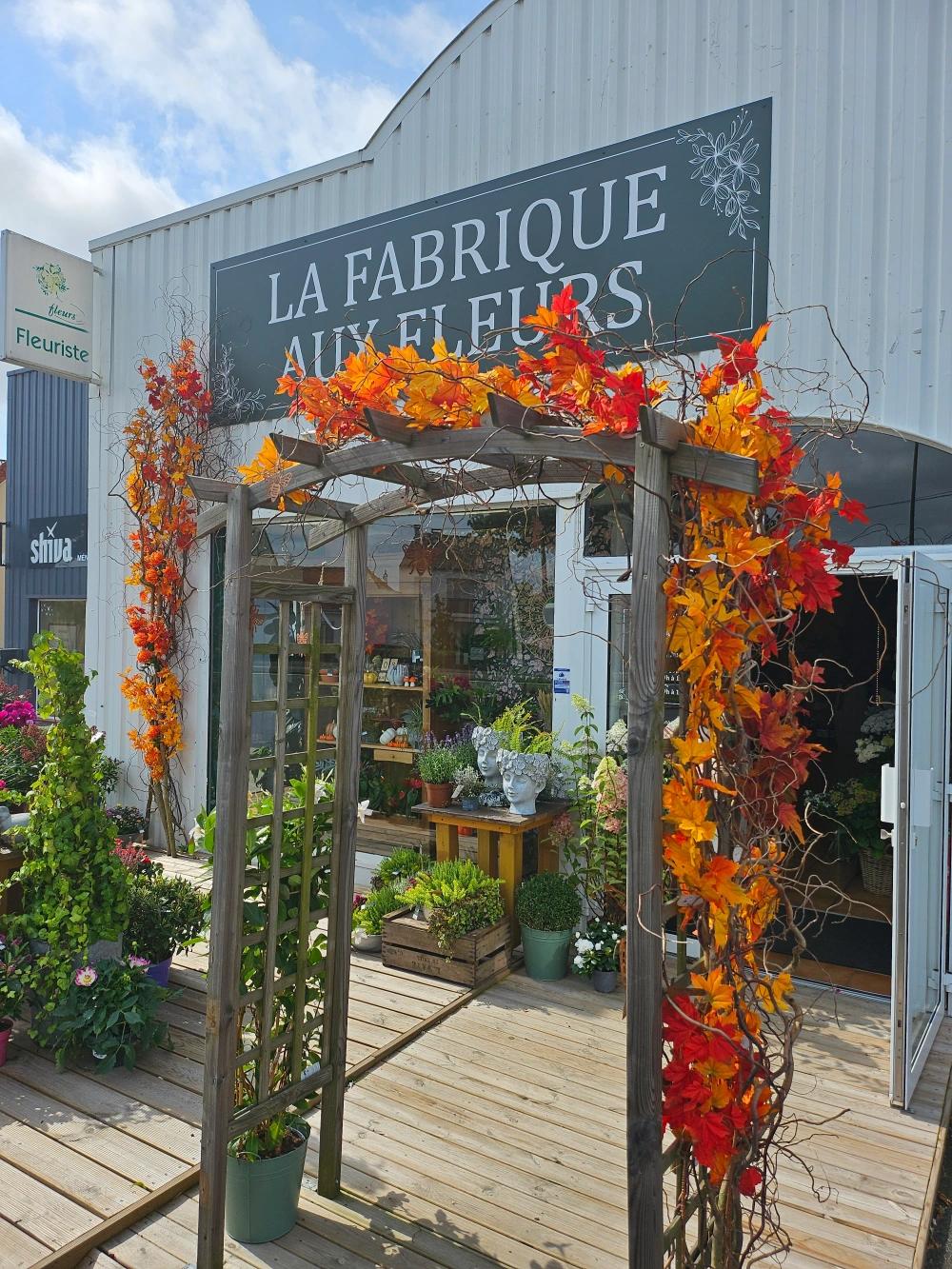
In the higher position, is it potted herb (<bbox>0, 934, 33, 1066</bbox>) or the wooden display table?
the wooden display table

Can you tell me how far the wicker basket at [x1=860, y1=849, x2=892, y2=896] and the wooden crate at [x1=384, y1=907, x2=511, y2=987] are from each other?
9.22ft

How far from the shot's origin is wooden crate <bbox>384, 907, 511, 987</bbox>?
4496 millimetres

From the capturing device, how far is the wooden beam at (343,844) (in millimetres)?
2842

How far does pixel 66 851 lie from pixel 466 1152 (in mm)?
2004

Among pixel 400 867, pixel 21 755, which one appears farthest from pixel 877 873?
pixel 21 755

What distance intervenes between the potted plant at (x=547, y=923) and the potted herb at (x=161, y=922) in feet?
5.50

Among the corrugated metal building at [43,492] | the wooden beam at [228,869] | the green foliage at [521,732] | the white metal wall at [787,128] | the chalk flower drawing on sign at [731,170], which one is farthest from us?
the corrugated metal building at [43,492]

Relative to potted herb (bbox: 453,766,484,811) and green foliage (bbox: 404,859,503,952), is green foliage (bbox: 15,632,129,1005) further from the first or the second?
potted herb (bbox: 453,766,484,811)

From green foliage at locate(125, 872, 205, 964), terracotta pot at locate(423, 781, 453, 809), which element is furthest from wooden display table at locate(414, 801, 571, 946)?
green foliage at locate(125, 872, 205, 964)

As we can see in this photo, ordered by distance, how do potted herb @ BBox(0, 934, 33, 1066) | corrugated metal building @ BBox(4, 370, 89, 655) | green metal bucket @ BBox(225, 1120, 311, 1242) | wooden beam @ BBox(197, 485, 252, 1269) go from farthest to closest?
corrugated metal building @ BBox(4, 370, 89, 655) < potted herb @ BBox(0, 934, 33, 1066) < green metal bucket @ BBox(225, 1120, 311, 1242) < wooden beam @ BBox(197, 485, 252, 1269)

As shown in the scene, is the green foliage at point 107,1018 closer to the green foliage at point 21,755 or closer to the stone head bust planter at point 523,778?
the stone head bust planter at point 523,778

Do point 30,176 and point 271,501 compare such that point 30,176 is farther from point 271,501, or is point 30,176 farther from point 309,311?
point 271,501

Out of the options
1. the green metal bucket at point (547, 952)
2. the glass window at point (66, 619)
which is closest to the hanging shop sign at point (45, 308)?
the glass window at point (66, 619)

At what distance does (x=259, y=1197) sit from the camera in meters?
2.58
